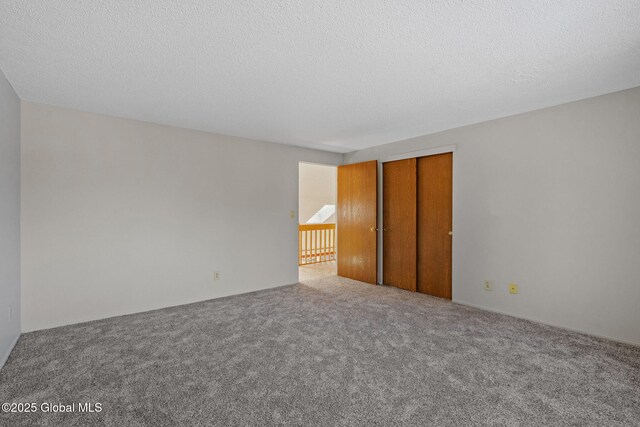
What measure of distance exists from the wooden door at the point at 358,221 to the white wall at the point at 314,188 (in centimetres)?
174

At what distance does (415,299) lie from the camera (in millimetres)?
3898

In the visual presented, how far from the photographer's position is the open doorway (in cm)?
638

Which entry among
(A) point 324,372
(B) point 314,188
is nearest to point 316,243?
(B) point 314,188

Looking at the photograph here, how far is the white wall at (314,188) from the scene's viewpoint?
693 cm

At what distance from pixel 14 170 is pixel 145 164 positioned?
1.08 meters

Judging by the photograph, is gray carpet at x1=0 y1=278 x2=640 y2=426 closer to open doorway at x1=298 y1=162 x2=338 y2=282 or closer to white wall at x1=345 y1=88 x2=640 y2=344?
white wall at x1=345 y1=88 x2=640 y2=344

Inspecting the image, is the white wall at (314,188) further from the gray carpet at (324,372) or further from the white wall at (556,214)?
the gray carpet at (324,372)

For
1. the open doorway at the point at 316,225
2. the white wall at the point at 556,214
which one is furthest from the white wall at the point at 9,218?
the white wall at the point at 556,214

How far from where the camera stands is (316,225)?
21.9 feet

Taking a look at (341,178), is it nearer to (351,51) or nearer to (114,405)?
(351,51)

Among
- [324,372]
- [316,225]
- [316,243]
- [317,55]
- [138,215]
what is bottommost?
[324,372]

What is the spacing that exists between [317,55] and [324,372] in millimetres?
2170

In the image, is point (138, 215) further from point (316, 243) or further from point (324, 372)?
point (316, 243)

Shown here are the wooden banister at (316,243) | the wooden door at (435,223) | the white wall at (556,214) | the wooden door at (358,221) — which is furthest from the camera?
the wooden banister at (316,243)
